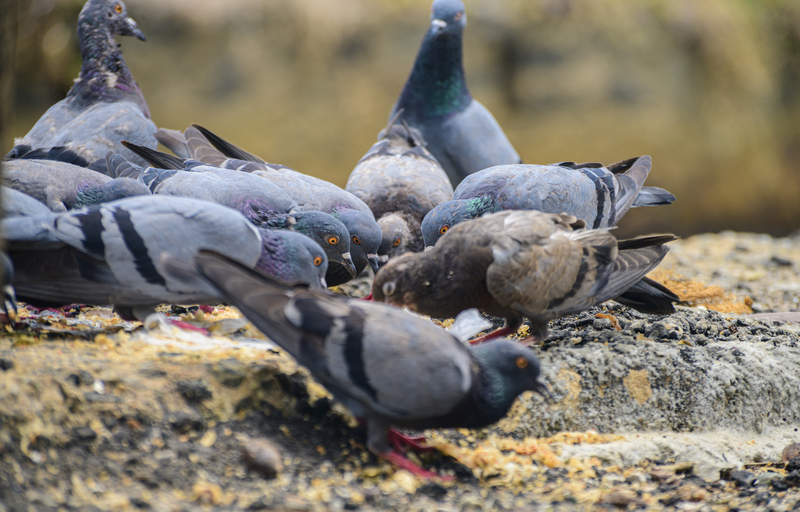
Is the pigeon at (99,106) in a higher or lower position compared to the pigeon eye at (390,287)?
higher

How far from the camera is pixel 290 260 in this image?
159 inches

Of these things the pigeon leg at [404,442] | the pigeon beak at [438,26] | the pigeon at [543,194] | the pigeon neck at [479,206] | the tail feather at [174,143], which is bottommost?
the pigeon leg at [404,442]

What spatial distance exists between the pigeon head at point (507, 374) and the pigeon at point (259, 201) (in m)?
2.17

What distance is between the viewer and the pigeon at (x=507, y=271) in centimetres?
407

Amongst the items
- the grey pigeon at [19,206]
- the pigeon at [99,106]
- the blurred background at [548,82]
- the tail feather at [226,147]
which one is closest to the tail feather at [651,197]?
the tail feather at [226,147]

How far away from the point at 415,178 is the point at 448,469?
395 centimetres

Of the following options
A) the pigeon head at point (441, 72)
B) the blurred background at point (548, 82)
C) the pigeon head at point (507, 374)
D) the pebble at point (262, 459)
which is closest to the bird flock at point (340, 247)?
the pigeon head at point (507, 374)

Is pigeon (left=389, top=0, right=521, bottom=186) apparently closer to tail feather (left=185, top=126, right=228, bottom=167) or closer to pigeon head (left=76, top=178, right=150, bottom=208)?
tail feather (left=185, top=126, right=228, bottom=167)

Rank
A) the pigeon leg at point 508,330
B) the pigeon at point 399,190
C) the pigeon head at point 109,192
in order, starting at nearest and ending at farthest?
the pigeon leg at point 508,330 < the pigeon head at point 109,192 < the pigeon at point 399,190

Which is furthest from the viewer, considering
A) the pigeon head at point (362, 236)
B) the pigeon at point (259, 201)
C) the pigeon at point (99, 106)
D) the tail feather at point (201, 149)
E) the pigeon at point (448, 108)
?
the pigeon at point (448, 108)

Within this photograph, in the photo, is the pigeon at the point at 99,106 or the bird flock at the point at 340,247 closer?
the bird flock at the point at 340,247

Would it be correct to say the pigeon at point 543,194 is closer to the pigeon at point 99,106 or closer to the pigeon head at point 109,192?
the pigeon head at point 109,192

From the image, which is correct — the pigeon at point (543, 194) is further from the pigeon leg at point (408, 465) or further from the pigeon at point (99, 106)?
the pigeon at point (99, 106)

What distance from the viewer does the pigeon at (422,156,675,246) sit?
17.6ft
